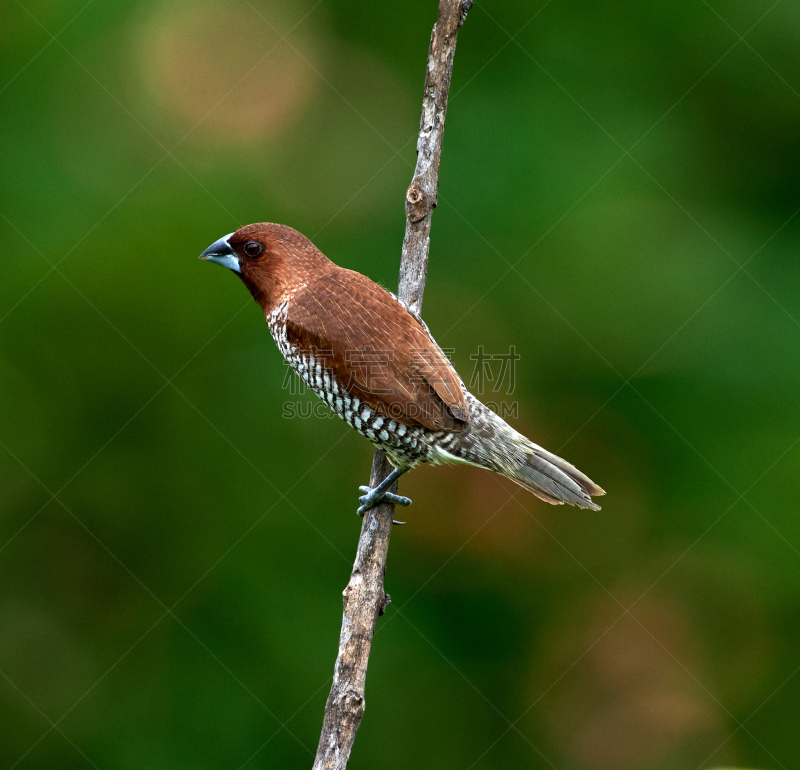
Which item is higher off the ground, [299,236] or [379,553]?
[299,236]

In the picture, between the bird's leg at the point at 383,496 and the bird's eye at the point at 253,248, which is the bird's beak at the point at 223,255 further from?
the bird's leg at the point at 383,496

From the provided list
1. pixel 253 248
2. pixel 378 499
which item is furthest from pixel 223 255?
pixel 378 499

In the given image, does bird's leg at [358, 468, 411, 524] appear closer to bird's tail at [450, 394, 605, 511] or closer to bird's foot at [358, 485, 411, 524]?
bird's foot at [358, 485, 411, 524]

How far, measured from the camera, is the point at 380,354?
2.83 m

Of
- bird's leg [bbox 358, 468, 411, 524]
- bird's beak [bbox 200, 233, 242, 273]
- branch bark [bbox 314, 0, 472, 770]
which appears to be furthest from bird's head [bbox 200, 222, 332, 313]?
Result: bird's leg [bbox 358, 468, 411, 524]

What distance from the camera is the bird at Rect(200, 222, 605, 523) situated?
9.36 feet

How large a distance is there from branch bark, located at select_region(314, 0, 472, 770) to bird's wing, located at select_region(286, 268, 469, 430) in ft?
0.93

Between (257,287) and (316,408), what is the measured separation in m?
0.68

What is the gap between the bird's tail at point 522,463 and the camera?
3.04m

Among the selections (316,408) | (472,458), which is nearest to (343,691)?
(472,458)

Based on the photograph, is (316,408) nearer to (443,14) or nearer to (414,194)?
(414,194)

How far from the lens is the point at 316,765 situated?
7.54 feet

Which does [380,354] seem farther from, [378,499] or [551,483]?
[551,483]

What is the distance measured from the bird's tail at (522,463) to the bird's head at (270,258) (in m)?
0.86
